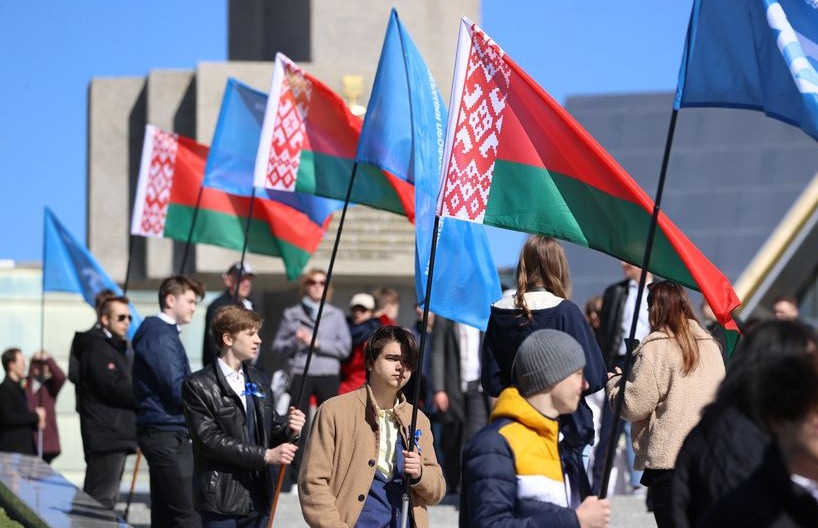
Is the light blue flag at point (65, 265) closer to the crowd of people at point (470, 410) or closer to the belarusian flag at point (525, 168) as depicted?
the crowd of people at point (470, 410)

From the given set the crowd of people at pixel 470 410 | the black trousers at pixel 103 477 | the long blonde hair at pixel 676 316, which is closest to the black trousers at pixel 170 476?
the crowd of people at pixel 470 410

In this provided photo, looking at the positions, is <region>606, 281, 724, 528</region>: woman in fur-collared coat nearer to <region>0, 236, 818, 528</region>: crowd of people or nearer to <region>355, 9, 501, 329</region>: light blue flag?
<region>0, 236, 818, 528</region>: crowd of people

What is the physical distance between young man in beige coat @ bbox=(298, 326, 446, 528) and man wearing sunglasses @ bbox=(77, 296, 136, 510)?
4772 millimetres

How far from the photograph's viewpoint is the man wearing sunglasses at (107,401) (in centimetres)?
1166

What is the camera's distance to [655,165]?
30516 mm

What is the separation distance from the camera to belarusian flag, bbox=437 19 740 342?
7566 mm

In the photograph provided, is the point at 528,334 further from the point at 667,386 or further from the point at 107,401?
the point at 107,401

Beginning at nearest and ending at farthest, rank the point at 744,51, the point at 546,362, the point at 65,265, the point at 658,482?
the point at 546,362 < the point at 744,51 < the point at 658,482 < the point at 65,265

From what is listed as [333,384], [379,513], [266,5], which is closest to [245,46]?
[266,5]

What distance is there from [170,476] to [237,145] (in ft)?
13.7

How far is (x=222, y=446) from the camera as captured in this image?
26.6 feet

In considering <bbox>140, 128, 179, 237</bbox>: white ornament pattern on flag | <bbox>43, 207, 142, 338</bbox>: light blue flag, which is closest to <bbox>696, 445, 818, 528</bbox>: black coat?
<bbox>140, 128, 179, 237</bbox>: white ornament pattern on flag

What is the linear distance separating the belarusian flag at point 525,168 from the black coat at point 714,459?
2.87 meters

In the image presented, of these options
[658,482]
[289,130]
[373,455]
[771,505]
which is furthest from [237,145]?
[771,505]
